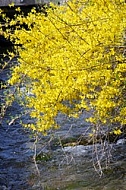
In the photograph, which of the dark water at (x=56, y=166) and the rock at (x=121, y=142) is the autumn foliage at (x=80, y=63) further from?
the rock at (x=121, y=142)

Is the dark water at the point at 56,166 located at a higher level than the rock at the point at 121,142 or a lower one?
lower

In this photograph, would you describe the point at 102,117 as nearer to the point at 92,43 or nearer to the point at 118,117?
the point at 118,117

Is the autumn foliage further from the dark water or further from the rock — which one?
the rock

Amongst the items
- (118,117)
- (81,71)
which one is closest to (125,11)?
(81,71)

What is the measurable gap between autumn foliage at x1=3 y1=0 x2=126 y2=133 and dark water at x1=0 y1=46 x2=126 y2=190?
0.68 metres

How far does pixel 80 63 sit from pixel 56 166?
1.74 metres

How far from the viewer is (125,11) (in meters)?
5.07

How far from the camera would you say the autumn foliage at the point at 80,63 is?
16.3 ft

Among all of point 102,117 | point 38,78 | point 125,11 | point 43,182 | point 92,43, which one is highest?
point 125,11

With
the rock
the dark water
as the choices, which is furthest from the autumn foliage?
the rock

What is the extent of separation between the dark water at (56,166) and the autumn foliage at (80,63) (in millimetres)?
678

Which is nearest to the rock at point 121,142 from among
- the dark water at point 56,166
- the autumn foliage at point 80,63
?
the dark water at point 56,166

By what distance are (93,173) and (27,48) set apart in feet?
5.71

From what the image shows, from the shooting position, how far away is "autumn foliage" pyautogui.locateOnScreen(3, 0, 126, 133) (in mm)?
4980
